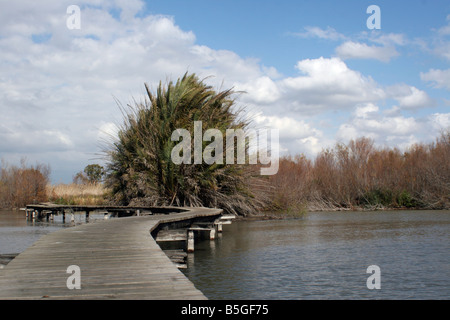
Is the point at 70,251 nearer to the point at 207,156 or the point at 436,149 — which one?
the point at 207,156

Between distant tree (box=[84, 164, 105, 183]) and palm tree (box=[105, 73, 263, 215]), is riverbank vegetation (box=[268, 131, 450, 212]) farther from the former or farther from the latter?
distant tree (box=[84, 164, 105, 183])

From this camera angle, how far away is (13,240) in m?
12.0

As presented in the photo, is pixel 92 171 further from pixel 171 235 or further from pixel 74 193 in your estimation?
pixel 171 235

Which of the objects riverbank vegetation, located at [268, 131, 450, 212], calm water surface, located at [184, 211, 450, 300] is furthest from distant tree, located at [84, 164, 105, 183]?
calm water surface, located at [184, 211, 450, 300]

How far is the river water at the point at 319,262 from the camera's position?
6.36m

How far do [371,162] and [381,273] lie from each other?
67.0ft

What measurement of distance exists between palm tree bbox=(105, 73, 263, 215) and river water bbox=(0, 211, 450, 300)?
259cm

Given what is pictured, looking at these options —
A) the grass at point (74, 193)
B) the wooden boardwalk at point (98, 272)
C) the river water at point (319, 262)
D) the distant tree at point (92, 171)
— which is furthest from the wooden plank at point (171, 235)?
the distant tree at point (92, 171)

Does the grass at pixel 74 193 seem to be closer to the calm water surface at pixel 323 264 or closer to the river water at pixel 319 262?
the river water at pixel 319 262

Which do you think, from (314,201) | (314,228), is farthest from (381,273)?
(314,201)

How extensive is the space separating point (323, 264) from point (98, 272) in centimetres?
464

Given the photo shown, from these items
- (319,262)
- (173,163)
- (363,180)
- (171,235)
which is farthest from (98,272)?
(363,180)

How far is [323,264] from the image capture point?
8.26m

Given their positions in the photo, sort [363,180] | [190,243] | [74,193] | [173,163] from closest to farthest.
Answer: [190,243]
[173,163]
[363,180]
[74,193]
